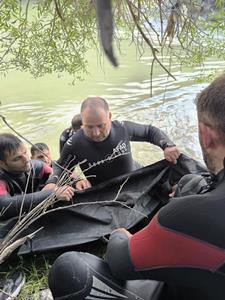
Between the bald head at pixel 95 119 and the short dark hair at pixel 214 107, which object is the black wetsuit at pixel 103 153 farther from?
the short dark hair at pixel 214 107

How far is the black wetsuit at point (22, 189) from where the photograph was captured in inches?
114

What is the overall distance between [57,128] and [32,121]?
79 cm

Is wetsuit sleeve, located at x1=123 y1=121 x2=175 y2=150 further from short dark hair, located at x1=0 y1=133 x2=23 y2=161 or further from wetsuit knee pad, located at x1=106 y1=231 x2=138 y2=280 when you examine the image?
wetsuit knee pad, located at x1=106 y1=231 x2=138 y2=280

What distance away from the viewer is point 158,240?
1343 millimetres

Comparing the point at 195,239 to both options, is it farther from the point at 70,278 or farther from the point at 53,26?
the point at 53,26

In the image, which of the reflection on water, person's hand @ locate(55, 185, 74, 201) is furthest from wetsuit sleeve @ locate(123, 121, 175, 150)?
the reflection on water

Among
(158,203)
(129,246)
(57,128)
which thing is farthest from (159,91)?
(129,246)

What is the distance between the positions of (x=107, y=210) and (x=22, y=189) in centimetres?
67

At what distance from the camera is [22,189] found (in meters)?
3.26

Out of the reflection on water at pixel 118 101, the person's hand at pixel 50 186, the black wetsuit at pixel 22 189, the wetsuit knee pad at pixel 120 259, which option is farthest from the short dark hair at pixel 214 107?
the reflection on water at pixel 118 101

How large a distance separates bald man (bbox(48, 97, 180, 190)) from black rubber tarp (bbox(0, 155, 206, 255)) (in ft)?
0.77

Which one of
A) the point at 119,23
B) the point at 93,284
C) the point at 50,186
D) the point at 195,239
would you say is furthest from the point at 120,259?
the point at 119,23

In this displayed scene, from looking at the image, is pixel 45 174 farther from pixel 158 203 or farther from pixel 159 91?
pixel 159 91

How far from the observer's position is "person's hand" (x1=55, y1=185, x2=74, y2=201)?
113 inches
